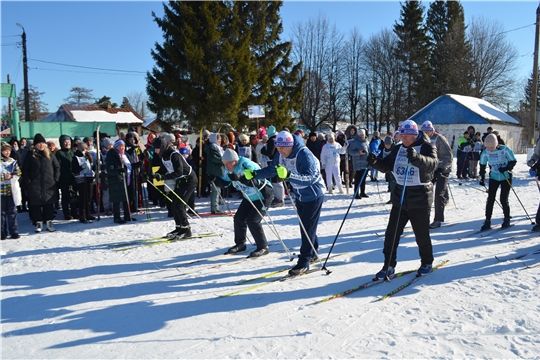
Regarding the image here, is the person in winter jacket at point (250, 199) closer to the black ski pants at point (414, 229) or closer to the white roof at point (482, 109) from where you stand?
the black ski pants at point (414, 229)

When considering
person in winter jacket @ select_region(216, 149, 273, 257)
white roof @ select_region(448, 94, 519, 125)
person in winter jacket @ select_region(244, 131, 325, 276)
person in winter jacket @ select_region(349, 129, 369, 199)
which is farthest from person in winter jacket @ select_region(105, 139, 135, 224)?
white roof @ select_region(448, 94, 519, 125)

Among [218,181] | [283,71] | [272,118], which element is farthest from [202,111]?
[218,181]

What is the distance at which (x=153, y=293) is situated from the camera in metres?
4.88

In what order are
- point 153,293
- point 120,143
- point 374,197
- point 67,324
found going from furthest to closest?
point 374,197, point 120,143, point 153,293, point 67,324

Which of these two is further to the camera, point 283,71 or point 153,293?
point 283,71

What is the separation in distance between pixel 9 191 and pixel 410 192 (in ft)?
23.3

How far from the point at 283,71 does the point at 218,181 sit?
24.2 metres

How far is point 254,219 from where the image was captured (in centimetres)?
611

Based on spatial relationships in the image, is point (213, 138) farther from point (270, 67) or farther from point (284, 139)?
point (270, 67)

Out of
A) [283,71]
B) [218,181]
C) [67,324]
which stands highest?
[283,71]

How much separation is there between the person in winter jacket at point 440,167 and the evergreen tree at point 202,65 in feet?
59.5

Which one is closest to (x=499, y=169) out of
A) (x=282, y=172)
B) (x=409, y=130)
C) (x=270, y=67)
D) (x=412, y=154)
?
(x=409, y=130)

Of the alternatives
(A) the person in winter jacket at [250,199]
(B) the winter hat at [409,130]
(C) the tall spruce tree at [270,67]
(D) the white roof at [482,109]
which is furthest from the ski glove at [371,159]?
(D) the white roof at [482,109]

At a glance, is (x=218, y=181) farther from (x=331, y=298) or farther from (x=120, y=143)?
(x=120, y=143)
